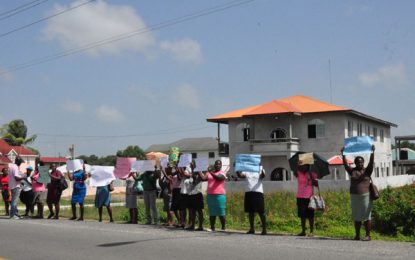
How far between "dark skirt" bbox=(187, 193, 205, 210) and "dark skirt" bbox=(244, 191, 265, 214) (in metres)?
1.45

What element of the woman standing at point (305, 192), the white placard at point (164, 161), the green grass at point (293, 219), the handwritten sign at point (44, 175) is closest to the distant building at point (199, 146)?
the green grass at point (293, 219)

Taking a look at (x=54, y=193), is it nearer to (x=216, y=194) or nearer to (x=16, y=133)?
(x=216, y=194)

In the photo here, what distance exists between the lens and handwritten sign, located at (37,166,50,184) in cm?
1839

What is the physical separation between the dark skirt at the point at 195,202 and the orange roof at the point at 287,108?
109 ft

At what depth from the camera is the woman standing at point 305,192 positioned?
12.4 meters

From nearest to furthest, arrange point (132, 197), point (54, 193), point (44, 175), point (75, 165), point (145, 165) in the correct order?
point (145, 165) → point (132, 197) → point (75, 165) → point (54, 193) → point (44, 175)

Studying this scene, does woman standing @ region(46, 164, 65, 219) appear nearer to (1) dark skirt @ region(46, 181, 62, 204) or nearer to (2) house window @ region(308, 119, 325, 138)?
(1) dark skirt @ region(46, 181, 62, 204)

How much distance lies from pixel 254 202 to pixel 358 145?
2.66 metres

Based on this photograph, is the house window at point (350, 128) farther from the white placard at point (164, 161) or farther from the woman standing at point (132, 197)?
the white placard at point (164, 161)

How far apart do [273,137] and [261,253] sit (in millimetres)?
39878

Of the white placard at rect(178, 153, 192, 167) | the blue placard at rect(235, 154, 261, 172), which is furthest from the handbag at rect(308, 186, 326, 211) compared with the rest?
the white placard at rect(178, 153, 192, 167)

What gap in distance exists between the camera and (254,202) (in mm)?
12898

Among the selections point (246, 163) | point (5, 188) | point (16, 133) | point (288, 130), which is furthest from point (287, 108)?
point (16, 133)

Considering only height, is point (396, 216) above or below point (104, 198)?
below
